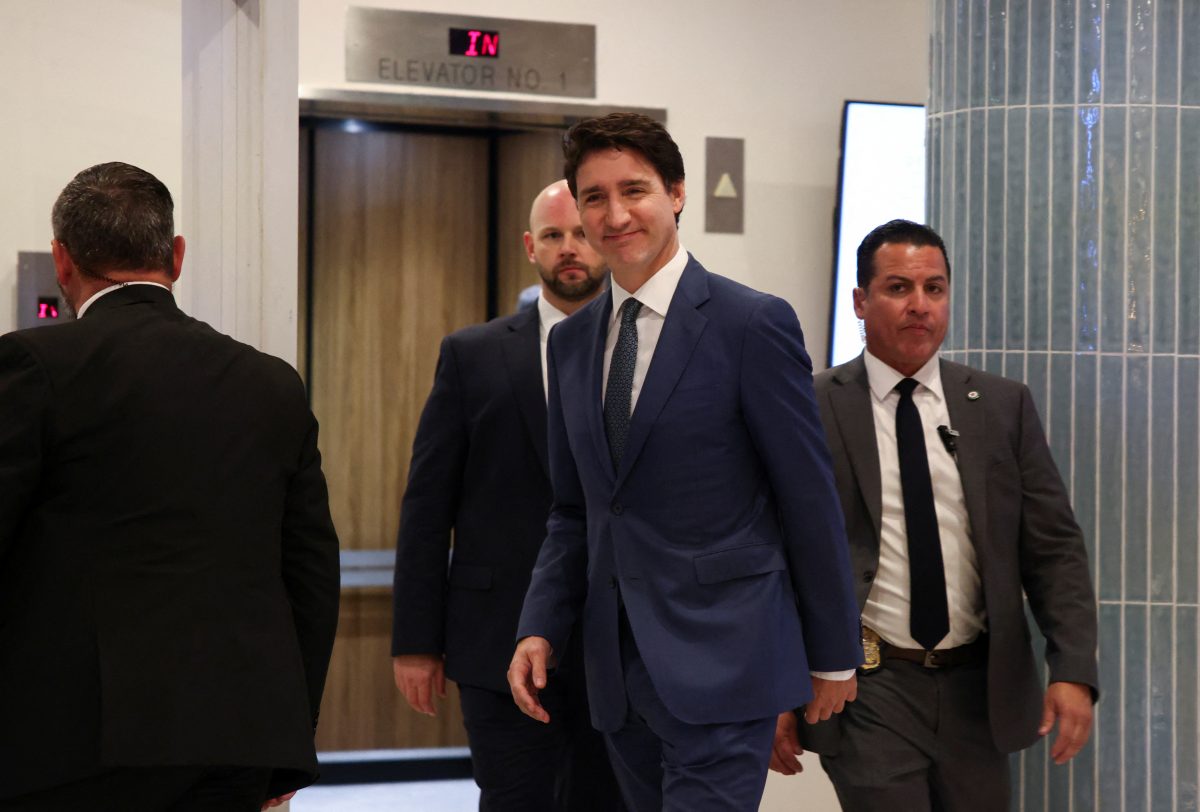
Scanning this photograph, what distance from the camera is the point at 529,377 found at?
309 centimetres

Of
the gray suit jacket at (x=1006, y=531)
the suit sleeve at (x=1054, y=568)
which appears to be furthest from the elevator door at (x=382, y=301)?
the suit sleeve at (x=1054, y=568)

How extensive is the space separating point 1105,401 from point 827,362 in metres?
1.88

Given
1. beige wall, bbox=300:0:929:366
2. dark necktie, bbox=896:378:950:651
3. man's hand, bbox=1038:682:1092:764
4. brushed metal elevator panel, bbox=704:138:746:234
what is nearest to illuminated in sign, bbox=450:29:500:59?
beige wall, bbox=300:0:929:366

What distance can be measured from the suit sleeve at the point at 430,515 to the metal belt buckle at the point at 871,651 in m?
0.88

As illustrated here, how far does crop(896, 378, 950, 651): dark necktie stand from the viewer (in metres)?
2.80

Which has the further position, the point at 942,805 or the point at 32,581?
the point at 942,805

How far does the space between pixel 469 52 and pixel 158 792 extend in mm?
3214

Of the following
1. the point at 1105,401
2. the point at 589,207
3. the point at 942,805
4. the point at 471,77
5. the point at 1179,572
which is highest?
the point at 471,77

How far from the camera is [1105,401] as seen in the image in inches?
130

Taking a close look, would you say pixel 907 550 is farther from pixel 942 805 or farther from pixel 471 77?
pixel 471 77

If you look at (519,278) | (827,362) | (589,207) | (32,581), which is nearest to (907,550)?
(589,207)

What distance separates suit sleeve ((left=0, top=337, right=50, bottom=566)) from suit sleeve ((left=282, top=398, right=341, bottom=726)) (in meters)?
0.41

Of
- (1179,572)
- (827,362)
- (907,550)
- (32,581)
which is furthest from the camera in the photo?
(827,362)

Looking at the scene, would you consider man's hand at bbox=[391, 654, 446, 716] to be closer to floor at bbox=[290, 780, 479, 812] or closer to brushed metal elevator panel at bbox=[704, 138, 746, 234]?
floor at bbox=[290, 780, 479, 812]
